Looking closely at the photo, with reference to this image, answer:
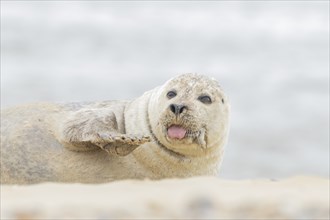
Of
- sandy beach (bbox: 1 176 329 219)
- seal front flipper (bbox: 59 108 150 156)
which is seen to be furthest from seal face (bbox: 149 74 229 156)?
sandy beach (bbox: 1 176 329 219)

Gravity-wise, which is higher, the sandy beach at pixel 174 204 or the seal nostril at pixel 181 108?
the sandy beach at pixel 174 204

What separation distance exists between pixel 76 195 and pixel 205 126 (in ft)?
14.4

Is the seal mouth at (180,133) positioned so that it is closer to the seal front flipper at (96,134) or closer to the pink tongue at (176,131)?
the pink tongue at (176,131)

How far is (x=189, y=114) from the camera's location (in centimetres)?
700

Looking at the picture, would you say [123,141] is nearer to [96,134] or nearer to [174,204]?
[96,134]

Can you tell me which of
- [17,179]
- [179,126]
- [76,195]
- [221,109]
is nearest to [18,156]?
[17,179]

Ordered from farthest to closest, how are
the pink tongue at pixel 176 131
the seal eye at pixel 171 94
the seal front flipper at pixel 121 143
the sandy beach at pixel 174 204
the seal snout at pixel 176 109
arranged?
the seal eye at pixel 171 94 < the pink tongue at pixel 176 131 < the seal snout at pixel 176 109 < the seal front flipper at pixel 121 143 < the sandy beach at pixel 174 204

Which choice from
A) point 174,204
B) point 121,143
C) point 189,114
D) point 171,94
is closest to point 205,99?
point 171,94

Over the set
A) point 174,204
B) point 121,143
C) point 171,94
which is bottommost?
point 121,143

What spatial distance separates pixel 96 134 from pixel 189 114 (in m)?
0.85

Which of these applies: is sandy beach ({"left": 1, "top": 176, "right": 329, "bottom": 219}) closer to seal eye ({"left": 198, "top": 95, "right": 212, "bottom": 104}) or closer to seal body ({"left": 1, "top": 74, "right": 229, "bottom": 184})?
seal body ({"left": 1, "top": 74, "right": 229, "bottom": 184})

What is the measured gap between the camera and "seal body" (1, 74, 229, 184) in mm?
7070

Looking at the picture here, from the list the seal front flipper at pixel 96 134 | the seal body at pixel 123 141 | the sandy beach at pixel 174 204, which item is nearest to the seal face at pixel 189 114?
the seal body at pixel 123 141

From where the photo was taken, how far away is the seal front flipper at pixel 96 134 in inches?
267
